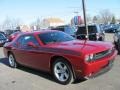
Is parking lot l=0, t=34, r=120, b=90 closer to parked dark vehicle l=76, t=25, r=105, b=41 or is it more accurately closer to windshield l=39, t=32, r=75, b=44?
windshield l=39, t=32, r=75, b=44

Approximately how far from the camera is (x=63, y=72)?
6.61m

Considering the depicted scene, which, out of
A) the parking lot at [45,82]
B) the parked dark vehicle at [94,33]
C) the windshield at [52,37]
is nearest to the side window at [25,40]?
the windshield at [52,37]

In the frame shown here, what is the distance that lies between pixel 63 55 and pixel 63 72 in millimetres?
530

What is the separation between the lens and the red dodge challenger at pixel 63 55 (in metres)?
5.99

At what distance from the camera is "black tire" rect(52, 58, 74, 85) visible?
6.35 m

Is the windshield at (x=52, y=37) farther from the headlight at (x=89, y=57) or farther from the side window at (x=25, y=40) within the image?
the headlight at (x=89, y=57)

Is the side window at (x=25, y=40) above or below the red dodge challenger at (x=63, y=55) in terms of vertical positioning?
above

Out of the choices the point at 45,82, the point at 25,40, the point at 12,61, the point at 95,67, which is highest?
the point at 25,40

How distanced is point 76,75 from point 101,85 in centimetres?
69

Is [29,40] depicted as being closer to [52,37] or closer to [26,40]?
[26,40]

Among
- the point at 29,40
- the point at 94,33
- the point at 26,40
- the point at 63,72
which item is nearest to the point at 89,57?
the point at 63,72

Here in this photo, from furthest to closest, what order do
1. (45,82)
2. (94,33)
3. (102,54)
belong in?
(94,33) < (45,82) < (102,54)

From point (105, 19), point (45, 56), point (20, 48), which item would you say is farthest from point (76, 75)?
point (105, 19)

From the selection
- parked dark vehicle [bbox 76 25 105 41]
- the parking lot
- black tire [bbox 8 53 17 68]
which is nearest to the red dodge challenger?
the parking lot
